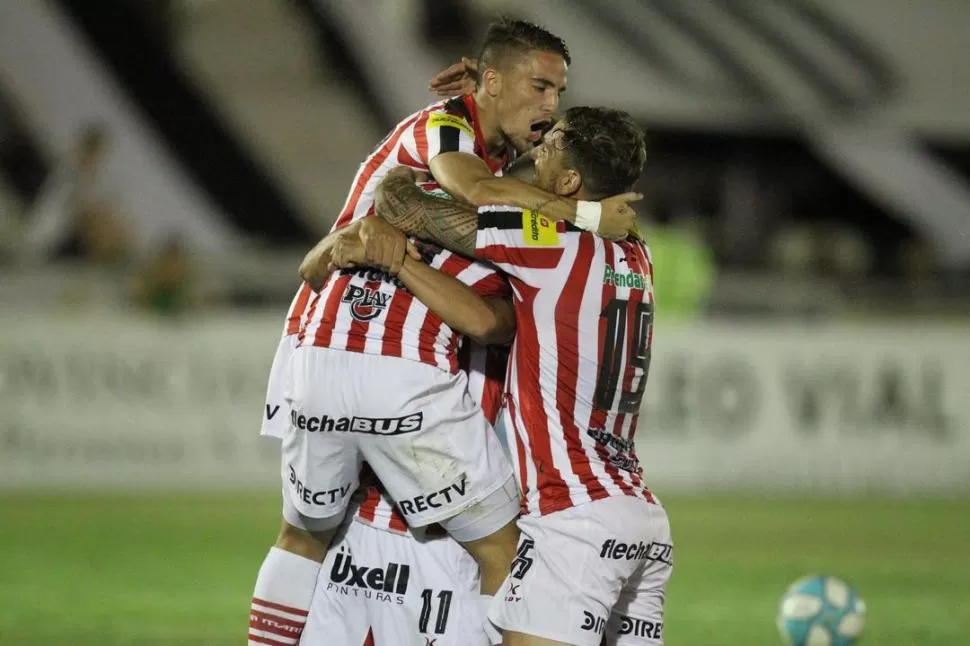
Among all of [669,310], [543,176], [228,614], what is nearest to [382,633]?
[543,176]

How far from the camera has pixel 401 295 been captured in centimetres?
494

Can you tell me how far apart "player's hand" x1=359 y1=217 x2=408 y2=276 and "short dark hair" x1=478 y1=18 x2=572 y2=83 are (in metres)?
0.77

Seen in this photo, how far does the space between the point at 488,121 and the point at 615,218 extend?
2.68 ft

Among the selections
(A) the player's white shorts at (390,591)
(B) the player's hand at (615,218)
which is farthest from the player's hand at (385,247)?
(A) the player's white shorts at (390,591)

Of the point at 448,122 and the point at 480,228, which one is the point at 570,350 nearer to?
the point at 480,228

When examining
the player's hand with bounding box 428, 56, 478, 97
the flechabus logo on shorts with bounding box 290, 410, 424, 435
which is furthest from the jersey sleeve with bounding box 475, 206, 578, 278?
the player's hand with bounding box 428, 56, 478, 97

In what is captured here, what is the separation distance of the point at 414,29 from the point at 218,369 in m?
8.65

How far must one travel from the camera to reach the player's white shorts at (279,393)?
5184 millimetres

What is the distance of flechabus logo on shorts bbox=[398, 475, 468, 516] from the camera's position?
15.8 feet

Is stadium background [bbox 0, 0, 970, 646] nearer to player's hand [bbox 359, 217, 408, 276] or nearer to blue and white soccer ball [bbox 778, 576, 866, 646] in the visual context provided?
blue and white soccer ball [bbox 778, 576, 866, 646]

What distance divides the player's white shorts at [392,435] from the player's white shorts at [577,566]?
32 centimetres

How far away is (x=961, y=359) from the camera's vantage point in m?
13.5

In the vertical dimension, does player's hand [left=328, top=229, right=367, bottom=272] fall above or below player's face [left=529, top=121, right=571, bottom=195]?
below

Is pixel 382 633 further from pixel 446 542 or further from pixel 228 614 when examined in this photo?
pixel 228 614
